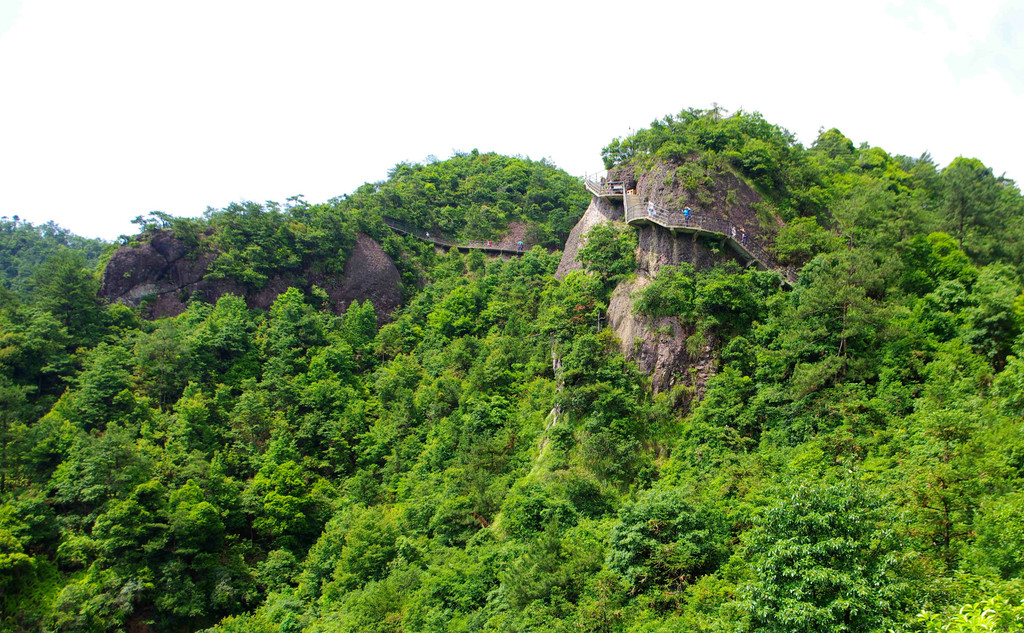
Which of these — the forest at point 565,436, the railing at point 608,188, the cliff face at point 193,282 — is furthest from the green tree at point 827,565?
the cliff face at point 193,282

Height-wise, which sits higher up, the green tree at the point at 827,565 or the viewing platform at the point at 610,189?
the viewing platform at the point at 610,189

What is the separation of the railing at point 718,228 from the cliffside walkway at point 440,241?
80.5ft

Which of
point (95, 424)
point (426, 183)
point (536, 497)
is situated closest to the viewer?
point (536, 497)

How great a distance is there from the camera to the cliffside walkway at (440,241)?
2196 inches

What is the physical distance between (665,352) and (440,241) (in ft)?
110

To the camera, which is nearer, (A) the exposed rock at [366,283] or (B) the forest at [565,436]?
(B) the forest at [565,436]

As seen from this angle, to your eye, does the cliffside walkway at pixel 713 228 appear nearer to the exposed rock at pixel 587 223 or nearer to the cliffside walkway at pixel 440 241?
the exposed rock at pixel 587 223

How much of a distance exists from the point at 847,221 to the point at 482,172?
42.3 meters

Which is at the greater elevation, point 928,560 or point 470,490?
point 928,560

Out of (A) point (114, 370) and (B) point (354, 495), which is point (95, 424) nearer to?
(A) point (114, 370)

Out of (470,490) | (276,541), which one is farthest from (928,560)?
(276,541)

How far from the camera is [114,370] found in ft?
128

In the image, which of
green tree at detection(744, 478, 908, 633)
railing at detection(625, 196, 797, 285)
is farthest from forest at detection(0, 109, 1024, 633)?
railing at detection(625, 196, 797, 285)

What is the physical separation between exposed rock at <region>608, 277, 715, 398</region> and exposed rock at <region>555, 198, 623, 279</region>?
874 centimetres
